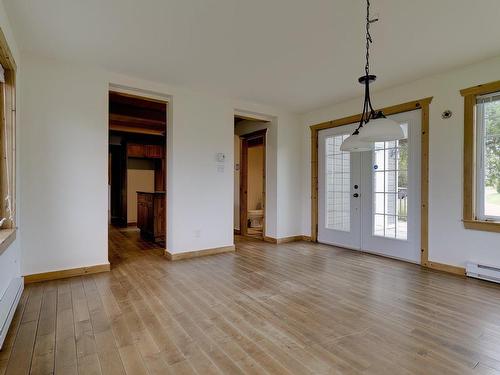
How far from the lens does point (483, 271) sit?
332cm

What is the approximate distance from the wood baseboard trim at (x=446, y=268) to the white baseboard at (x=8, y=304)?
4.58 m

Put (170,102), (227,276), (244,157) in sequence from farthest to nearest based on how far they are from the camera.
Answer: (244,157)
(170,102)
(227,276)

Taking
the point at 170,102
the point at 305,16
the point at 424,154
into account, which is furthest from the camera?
the point at 170,102

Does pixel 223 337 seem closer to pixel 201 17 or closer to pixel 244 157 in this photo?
pixel 201 17

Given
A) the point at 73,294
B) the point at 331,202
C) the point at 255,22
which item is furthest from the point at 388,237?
the point at 73,294

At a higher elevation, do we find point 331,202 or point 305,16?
point 305,16

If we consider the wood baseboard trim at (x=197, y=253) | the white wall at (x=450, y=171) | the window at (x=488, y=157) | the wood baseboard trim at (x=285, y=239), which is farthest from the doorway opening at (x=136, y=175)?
the window at (x=488, y=157)

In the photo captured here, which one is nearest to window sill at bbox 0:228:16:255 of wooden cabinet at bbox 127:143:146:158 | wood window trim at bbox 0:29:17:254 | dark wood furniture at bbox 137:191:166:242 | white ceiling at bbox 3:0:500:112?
wood window trim at bbox 0:29:17:254

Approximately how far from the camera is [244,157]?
6.54 metres

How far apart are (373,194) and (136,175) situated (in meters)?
6.37

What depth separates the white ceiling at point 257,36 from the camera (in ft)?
7.75

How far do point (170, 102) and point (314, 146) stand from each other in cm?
282

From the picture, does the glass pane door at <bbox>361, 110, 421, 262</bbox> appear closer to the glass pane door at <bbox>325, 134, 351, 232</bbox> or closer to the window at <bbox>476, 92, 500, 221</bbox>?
the glass pane door at <bbox>325, 134, 351, 232</bbox>

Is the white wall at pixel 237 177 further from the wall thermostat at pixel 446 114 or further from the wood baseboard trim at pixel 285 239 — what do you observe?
the wall thermostat at pixel 446 114
